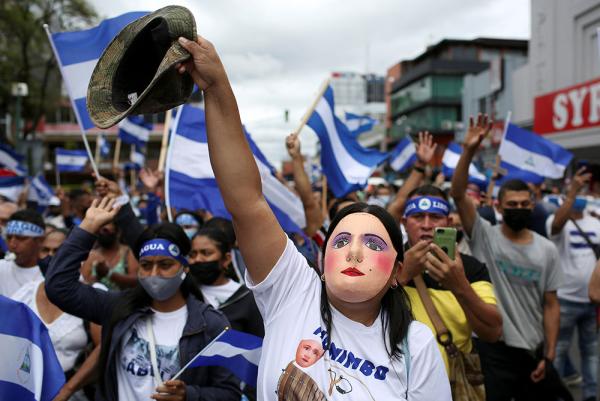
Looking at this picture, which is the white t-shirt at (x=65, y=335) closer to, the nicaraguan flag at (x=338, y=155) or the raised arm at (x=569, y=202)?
the nicaraguan flag at (x=338, y=155)

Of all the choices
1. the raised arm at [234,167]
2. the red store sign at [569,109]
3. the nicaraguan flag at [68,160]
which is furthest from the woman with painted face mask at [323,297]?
the red store sign at [569,109]

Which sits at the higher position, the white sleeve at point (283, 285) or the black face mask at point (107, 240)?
the white sleeve at point (283, 285)

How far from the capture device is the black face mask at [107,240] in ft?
17.6

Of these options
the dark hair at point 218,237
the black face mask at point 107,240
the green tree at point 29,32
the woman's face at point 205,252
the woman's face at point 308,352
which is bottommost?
the black face mask at point 107,240

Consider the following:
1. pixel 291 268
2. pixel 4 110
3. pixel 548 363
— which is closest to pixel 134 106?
pixel 291 268

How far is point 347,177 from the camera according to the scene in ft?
19.7

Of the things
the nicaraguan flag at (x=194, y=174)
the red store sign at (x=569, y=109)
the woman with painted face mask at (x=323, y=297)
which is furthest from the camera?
the red store sign at (x=569, y=109)

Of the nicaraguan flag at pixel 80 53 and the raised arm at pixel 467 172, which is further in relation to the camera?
the nicaraguan flag at pixel 80 53

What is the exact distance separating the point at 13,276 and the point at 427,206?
2878 mm

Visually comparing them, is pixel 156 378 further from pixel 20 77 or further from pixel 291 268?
pixel 20 77

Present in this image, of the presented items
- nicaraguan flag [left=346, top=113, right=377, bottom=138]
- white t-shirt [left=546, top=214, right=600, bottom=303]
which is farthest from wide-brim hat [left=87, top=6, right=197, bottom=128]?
nicaraguan flag [left=346, top=113, right=377, bottom=138]

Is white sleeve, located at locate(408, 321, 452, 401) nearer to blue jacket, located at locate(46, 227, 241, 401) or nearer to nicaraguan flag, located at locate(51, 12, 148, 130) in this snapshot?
blue jacket, located at locate(46, 227, 241, 401)

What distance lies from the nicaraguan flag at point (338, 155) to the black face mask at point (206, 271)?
225 cm

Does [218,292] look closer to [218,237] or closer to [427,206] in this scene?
[218,237]
